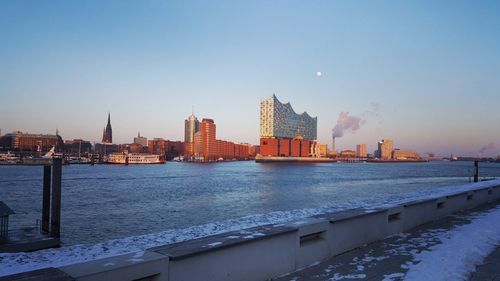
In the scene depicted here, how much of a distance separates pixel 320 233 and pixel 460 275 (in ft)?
6.43

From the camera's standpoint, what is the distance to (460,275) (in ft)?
16.9

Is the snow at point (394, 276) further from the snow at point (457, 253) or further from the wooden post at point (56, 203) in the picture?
the wooden post at point (56, 203)

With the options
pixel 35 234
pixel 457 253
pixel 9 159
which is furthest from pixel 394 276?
pixel 9 159

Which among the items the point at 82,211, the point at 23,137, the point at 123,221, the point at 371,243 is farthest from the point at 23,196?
the point at 23,137

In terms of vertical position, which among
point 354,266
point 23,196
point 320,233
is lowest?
point 23,196

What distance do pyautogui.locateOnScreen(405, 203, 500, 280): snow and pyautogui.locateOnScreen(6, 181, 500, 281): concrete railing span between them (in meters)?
1.02

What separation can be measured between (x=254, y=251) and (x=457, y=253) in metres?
3.52

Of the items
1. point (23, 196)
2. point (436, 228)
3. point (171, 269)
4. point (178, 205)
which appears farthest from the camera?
point (23, 196)

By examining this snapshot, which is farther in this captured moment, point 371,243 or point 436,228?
point 436,228

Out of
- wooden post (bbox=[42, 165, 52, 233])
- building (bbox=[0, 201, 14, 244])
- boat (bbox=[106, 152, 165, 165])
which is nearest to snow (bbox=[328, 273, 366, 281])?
building (bbox=[0, 201, 14, 244])

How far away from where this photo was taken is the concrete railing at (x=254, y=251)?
147 inches

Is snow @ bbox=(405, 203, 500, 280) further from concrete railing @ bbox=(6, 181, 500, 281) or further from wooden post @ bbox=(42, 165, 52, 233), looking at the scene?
wooden post @ bbox=(42, 165, 52, 233)

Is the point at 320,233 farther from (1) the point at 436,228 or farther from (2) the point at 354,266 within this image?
(1) the point at 436,228

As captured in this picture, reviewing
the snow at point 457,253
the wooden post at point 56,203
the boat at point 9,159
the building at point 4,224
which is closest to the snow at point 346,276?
the snow at point 457,253
